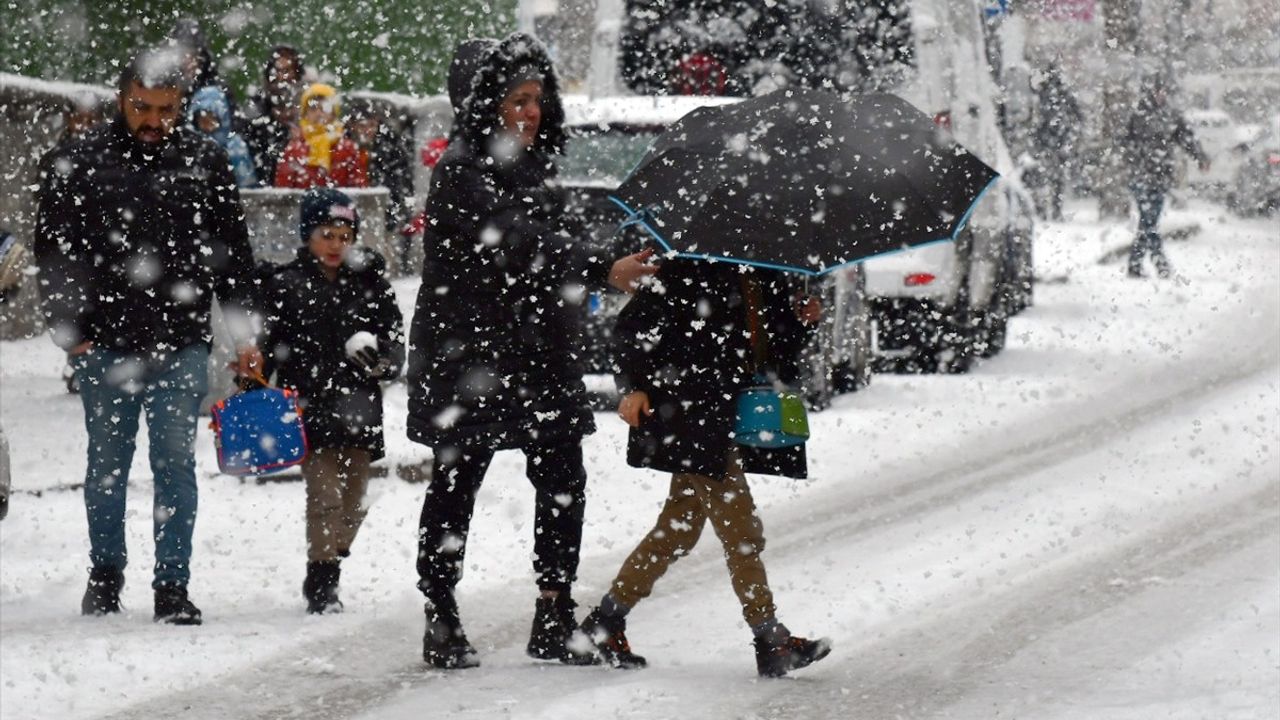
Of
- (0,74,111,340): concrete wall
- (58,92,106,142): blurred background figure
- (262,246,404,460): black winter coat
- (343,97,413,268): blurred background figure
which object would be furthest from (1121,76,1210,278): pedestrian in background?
(262,246,404,460): black winter coat

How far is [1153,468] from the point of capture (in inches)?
420

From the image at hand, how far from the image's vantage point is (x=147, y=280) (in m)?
7.25

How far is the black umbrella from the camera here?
6.07m

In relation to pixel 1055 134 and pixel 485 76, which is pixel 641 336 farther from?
pixel 1055 134

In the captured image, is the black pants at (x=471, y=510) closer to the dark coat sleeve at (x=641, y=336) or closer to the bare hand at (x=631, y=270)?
the dark coat sleeve at (x=641, y=336)

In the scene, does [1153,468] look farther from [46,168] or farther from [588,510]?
[46,168]

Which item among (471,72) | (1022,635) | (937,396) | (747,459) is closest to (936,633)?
(1022,635)

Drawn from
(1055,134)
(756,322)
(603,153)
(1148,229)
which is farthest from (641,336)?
(1055,134)

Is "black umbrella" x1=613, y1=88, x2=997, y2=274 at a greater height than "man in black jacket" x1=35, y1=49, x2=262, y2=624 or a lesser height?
greater

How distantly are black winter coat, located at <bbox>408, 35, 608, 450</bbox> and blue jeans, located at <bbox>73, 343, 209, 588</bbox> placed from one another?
3.90 feet

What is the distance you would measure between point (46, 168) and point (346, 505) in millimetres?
1528

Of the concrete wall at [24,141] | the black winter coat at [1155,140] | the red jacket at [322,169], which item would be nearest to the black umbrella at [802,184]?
the red jacket at [322,169]

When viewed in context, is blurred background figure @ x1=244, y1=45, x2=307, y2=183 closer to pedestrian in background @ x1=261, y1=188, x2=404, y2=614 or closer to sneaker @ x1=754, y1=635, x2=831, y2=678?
pedestrian in background @ x1=261, y1=188, x2=404, y2=614

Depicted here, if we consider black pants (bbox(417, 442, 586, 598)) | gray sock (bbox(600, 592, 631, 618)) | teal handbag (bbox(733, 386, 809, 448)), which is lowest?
gray sock (bbox(600, 592, 631, 618))
